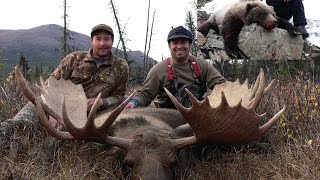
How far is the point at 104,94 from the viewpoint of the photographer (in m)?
5.74

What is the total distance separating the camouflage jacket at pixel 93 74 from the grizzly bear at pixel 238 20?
2.79m

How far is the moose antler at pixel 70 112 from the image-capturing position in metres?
3.82

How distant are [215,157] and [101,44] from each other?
6.60 ft

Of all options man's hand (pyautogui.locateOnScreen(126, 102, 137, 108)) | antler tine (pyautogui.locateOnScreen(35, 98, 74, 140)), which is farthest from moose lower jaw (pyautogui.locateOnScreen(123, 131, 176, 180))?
man's hand (pyautogui.locateOnScreen(126, 102, 137, 108))

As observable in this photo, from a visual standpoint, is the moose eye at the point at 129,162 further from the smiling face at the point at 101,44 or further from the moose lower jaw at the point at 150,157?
the smiling face at the point at 101,44

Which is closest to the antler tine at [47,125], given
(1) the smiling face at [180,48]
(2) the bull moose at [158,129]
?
(2) the bull moose at [158,129]

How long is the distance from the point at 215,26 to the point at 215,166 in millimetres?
4299

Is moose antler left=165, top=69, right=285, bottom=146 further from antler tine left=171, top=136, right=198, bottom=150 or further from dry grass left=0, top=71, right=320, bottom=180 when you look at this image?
dry grass left=0, top=71, right=320, bottom=180

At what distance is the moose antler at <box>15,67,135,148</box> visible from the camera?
12.5ft

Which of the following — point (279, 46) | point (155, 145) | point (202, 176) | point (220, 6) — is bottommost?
point (202, 176)

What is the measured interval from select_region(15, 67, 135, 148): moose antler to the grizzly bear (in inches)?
148

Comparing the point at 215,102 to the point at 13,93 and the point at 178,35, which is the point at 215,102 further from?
the point at 13,93

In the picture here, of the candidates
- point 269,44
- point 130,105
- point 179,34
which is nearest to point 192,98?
point 130,105

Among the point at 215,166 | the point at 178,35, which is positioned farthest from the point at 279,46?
the point at 215,166
